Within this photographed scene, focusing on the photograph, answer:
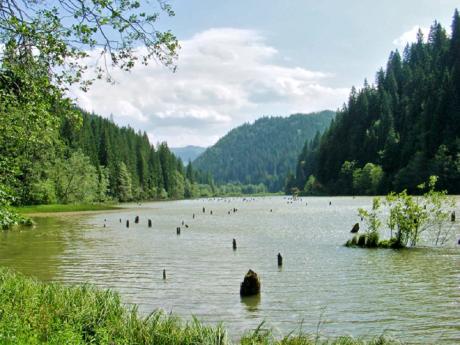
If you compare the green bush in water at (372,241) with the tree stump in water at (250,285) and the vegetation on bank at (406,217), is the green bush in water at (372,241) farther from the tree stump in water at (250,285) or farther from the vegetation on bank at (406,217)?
the tree stump in water at (250,285)

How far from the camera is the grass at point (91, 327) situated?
10898mm

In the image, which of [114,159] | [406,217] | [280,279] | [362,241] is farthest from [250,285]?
[114,159]

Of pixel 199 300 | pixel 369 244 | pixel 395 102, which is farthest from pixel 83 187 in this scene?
pixel 395 102

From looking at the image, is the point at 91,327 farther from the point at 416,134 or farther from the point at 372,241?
the point at 416,134

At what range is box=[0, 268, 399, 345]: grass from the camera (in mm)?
10898

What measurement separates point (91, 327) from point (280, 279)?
13748mm

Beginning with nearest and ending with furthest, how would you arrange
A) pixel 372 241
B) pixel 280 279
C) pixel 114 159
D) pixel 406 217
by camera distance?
pixel 280 279, pixel 406 217, pixel 372 241, pixel 114 159

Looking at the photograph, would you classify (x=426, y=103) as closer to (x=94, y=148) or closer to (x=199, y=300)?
(x=94, y=148)

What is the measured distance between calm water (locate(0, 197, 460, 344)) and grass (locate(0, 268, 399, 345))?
2.98 metres

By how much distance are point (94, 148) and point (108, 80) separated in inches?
5513

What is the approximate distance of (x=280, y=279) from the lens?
81.8 feet

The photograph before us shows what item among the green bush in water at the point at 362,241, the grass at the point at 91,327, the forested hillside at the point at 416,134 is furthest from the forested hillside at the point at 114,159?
the grass at the point at 91,327

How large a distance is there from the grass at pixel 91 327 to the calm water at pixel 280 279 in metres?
2.98

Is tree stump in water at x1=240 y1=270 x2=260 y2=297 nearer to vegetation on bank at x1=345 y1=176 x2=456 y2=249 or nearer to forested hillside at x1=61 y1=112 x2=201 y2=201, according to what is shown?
vegetation on bank at x1=345 y1=176 x2=456 y2=249
